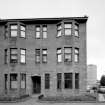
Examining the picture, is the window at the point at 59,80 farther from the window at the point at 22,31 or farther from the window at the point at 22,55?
the window at the point at 22,31

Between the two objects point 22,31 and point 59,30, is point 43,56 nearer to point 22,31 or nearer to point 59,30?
point 59,30

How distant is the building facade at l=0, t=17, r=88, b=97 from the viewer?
18.9 metres

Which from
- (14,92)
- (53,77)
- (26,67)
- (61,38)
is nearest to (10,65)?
(26,67)

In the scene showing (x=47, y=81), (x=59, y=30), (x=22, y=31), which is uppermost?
(x=59, y=30)

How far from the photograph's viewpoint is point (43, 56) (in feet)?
66.4

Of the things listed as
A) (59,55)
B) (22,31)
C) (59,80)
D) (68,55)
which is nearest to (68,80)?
(59,80)

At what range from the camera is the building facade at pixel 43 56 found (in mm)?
18906

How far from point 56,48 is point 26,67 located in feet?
17.6

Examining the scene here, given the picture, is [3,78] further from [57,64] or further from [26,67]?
[57,64]

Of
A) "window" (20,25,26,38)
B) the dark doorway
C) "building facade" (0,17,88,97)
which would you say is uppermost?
"window" (20,25,26,38)

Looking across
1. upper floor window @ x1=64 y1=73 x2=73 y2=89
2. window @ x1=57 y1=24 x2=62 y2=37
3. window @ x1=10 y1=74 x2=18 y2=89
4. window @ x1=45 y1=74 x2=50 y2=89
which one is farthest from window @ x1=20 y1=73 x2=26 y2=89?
window @ x1=57 y1=24 x2=62 y2=37

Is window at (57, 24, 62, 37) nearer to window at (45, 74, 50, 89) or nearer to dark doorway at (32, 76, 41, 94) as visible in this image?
window at (45, 74, 50, 89)

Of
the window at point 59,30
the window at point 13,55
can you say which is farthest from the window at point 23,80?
the window at point 59,30

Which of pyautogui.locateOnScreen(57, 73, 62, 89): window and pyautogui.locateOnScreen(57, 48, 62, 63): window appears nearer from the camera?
pyautogui.locateOnScreen(57, 73, 62, 89): window
